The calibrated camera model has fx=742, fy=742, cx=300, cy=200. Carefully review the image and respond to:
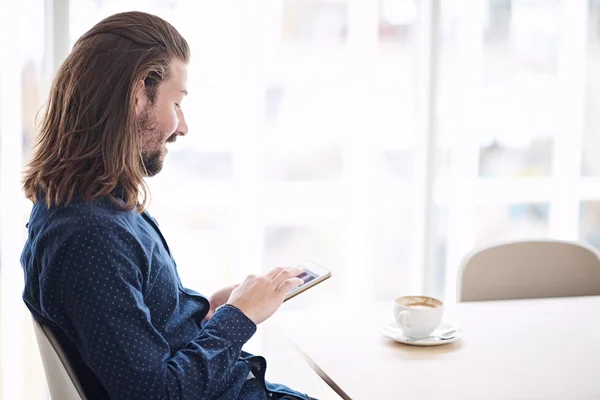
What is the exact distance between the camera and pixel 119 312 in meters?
1.05

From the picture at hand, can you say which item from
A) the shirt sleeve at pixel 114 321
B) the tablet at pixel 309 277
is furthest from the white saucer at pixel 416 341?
the shirt sleeve at pixel 114 321

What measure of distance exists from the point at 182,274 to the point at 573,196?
5.18 ft

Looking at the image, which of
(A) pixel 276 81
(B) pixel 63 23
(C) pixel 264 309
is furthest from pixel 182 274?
(C) pixel 264 309

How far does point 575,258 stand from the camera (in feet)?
6.46

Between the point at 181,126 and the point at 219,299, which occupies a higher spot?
the point at 181,126

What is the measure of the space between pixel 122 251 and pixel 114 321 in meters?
0.11

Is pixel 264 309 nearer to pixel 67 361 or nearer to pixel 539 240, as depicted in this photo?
pixel 67 361

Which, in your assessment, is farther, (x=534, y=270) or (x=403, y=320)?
(x=534, y=270)

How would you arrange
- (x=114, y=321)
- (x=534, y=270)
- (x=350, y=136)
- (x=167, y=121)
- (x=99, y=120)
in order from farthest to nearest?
(x=350, y=136) → (x=534, y=270) → (x=167, y=121) → (x=99, y=120) → (x=114, y=321)

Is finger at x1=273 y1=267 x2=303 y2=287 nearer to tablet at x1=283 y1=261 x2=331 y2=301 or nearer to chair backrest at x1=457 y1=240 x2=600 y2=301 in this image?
tablet at x1=283 y1=261 x2=331 y2=301

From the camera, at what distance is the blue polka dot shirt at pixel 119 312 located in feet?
3.43

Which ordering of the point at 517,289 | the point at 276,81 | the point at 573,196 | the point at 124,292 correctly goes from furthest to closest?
the point at 573,196
the point at 276,81
the point at 517,289
the point at 124,292

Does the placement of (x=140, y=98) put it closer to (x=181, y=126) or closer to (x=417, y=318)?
(x=181, y=126)

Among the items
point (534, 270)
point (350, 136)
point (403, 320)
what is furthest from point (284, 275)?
point (350, 136)
